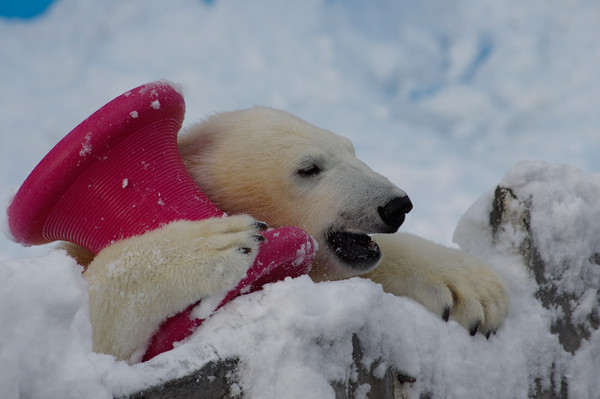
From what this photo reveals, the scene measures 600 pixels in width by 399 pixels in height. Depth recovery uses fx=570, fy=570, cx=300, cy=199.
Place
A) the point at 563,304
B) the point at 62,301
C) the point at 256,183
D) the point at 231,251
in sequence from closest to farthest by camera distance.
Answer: the point at 62,301 < the point at 231,251 < the point at 256,183 < the point at 563,304

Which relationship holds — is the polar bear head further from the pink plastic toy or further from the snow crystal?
the snow crystal

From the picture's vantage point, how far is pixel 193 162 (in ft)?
7.27

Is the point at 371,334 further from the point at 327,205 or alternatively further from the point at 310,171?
the point at 310,171

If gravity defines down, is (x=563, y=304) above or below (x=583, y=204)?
below

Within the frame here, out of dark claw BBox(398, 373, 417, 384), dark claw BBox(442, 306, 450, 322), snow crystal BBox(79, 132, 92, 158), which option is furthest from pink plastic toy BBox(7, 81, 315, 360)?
dark claw BBox(442, 306, 450, 322)

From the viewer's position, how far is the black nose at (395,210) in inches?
80.7

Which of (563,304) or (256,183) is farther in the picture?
(563,304)

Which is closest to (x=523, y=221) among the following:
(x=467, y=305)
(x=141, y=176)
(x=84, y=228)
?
(x=467, y=305)

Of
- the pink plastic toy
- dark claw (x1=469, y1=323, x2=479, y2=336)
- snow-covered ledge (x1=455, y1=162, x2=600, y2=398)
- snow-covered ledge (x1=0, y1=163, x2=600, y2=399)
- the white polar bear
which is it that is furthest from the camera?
Answer: snow-covered ledge (x1=455, y1=162, x2=600, y2=398)

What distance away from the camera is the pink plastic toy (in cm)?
158

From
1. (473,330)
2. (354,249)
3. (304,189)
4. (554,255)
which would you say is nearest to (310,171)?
(304,189)

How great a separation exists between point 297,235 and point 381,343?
0.37 m

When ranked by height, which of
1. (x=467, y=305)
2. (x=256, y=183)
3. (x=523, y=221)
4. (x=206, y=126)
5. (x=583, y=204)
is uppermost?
(x=583, y=204)

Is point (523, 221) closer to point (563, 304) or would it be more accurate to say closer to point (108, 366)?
point (563, 304)
